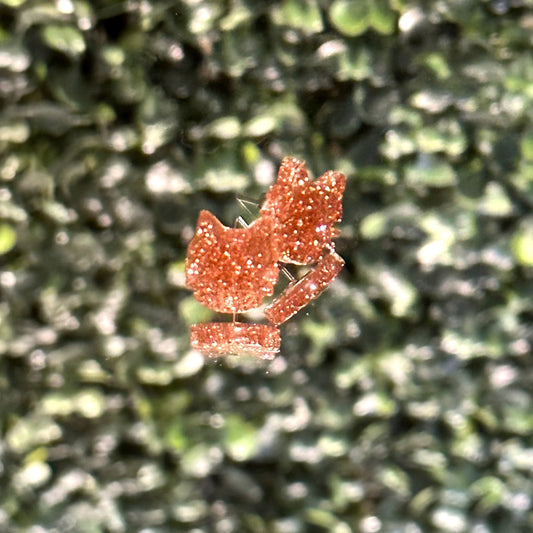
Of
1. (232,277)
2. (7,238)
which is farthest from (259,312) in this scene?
(7,238)

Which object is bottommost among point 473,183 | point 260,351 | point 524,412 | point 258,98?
point 524,412

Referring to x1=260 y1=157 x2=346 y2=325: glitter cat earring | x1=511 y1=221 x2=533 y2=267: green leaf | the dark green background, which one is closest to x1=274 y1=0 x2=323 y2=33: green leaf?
the dark green background

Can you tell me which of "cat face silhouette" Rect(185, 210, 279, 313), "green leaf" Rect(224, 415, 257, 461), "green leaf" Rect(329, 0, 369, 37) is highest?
"green leaf" Rect(329, 0, 369, 37)

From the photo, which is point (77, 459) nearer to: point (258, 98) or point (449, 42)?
point (258, 98)

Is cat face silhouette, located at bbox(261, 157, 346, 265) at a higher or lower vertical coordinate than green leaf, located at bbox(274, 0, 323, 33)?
lower

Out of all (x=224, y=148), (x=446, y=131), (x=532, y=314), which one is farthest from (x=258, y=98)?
(x=532, y=314)

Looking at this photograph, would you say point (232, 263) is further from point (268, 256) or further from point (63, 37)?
point (63, 37)

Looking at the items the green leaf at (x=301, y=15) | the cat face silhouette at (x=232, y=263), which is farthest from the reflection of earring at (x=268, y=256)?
the green leaf at (x=301, y=15)

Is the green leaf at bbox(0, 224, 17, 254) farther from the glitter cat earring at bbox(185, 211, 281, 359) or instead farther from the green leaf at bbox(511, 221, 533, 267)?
the green leaf at bbox(511, 221, 533, 267)
